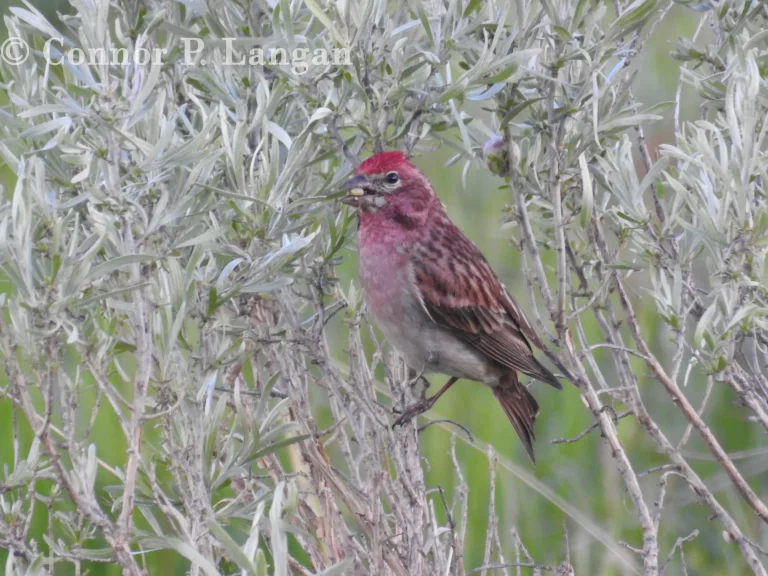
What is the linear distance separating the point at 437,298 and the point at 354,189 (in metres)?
0.88

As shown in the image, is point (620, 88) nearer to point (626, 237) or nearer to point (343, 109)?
point (626, 237)

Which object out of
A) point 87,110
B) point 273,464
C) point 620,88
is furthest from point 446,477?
point 87,110

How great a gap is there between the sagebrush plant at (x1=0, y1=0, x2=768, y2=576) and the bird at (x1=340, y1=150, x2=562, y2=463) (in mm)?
729

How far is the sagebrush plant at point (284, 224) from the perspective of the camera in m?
2.07

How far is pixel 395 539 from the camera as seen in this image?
9.02 feet

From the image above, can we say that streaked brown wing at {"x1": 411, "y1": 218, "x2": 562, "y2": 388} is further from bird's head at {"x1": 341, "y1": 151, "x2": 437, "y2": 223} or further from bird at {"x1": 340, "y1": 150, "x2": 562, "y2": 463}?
bird's head at {"x1": 341, "y1": 151, "x2": 437, "y2": 223}

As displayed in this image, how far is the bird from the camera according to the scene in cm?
364

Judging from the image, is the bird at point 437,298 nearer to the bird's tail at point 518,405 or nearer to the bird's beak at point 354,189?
the bird's tail at point 518,405

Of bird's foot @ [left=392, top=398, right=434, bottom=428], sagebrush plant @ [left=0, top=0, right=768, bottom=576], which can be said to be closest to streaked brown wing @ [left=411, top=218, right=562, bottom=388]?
bird's foot @ [left=392, top=398, right=434, bottom=428]

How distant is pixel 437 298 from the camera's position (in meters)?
3.79

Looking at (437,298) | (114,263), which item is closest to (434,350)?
(437,298)

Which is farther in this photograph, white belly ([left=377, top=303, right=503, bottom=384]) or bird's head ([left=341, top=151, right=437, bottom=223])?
white belly ([left=377, top=303, right=503, bottom=384])

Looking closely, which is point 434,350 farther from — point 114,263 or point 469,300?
point 114,263

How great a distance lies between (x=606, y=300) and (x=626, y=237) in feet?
0.58
